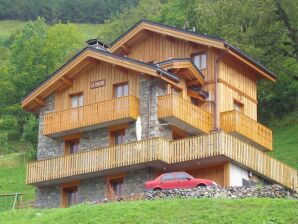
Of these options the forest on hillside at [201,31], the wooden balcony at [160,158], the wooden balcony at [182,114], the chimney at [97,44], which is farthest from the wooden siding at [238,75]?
the forest on hillside at [201,31]

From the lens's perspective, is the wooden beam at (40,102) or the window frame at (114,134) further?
the wooden beam at (40,102)

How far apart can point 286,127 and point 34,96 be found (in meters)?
28.7

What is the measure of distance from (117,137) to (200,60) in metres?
7.35

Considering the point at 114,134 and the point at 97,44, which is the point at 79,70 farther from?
the point at 114,134

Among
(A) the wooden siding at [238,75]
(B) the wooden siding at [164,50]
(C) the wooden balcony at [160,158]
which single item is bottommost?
(C) the wooden balcony at [160,158]

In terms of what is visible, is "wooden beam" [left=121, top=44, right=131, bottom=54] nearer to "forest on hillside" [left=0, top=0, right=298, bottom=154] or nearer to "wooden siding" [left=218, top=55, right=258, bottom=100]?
"wooden siding" [left=218, top=55, right=258, bottom=100]

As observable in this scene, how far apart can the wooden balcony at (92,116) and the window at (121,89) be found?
155 cm

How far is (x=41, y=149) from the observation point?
5875cm

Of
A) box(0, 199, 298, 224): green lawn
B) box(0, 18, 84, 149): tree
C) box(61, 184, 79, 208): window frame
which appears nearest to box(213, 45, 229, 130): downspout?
box(61, 184, 79, 208): window frame

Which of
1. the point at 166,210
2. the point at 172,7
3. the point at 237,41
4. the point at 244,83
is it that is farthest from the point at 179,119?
the point at 172,7

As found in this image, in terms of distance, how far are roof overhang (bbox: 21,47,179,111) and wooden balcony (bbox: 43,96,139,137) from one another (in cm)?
194

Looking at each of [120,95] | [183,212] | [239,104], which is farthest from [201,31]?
[183,212]

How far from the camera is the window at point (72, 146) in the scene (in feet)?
189

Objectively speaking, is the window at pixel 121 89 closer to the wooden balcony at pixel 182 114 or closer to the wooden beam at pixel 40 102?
the wooden balcony at pixel 182 114
